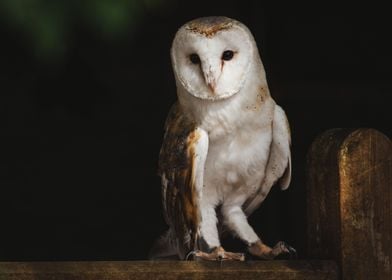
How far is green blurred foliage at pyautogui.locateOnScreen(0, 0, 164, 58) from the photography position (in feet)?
Answer: 3.85

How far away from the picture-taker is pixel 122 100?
387 cm

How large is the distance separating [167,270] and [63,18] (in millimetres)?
759

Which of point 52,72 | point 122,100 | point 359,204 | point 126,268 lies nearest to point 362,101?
point 122,100

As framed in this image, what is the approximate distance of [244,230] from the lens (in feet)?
9.45

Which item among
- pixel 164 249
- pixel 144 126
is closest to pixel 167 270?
pixel 164 249

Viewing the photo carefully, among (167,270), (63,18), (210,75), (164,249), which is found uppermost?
(63,18)

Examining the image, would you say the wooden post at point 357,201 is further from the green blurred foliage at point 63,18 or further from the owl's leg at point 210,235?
the green blurred foliage at point 63,18

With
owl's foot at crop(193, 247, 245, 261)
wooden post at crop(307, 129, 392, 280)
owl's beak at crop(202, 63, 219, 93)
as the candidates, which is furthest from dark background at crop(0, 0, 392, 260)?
wooden post at crop(307, 129, 392, 280)

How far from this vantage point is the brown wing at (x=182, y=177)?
2.68 meters

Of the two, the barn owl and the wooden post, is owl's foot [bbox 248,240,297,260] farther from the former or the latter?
the wooden post

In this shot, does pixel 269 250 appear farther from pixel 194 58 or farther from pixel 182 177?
pixel 194 58

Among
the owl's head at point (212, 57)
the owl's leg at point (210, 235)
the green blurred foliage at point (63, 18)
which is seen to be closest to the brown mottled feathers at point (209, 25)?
the owl's head at point (212, 57)

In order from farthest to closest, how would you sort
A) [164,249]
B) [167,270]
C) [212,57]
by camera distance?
1. [164,249]
2. [212,57]
3. [167,270]

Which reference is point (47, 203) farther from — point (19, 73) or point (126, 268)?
point (126, 268)
